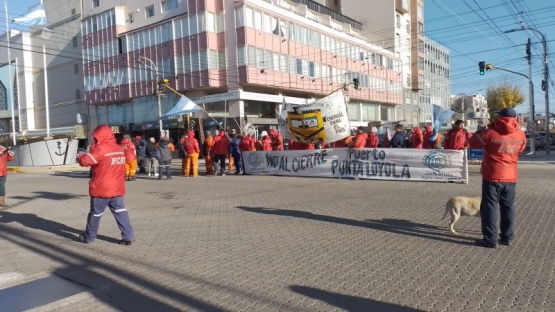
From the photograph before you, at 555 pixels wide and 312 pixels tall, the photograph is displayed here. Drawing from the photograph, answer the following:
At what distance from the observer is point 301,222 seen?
316 inches

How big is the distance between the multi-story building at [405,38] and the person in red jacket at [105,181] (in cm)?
6125

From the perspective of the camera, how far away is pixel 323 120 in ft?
48.6

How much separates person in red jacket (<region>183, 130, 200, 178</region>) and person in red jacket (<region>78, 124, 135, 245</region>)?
10.3 meters

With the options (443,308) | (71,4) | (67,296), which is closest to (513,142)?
(443,308)

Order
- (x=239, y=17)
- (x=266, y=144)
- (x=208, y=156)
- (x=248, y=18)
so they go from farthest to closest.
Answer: (x=248, y=18)
(x=239, y=17)
(x=208, y=156)
(x=266, y=144)

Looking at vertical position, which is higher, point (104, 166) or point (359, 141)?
point (359, 141)

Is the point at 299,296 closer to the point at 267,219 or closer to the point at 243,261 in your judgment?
the point at 243,261

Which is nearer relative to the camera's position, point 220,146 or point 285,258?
point 285,258

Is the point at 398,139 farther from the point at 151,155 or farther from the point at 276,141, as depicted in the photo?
the point at 151,155

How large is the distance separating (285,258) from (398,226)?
100 inches

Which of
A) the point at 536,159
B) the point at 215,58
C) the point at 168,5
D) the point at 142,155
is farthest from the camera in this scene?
the point at 168,5

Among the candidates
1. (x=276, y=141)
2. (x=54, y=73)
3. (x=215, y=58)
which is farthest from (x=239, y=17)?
(x=54, y=73)

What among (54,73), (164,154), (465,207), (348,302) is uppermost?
(54,73)

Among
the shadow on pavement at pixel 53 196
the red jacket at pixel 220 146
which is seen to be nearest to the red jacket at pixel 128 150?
the shadow on pavement at pixel 53 196
